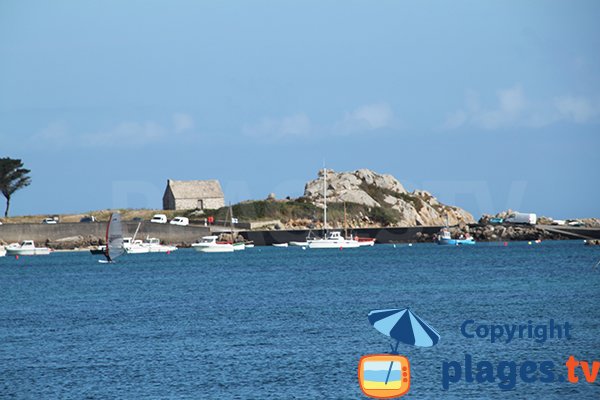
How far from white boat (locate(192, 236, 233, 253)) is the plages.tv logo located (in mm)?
97720

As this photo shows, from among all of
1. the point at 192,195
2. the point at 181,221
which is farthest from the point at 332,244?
the point at 192,195

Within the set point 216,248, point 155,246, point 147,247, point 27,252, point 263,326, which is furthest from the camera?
point 155,246

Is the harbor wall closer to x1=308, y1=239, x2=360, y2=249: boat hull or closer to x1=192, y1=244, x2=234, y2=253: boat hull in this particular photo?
x1=192, y1=244, x2=234, y2=253: boat hull

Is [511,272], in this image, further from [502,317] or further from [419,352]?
[419,352]

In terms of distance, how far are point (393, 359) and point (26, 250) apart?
103m

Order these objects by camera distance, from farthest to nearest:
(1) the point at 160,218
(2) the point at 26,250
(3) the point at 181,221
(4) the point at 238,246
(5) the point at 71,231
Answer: (3) the point at 181,221 < (1) the point at 160,218 < (5) the point at 71,231 < (4) the point at 238,246 < (2) the point at 26,250

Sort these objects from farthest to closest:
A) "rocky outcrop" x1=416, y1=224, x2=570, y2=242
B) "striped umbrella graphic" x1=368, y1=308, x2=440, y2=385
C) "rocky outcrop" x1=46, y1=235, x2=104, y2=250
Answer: "rocky outcrop" x1=416, y1=224, x2=570, y2=242, "rocky outcrop" x1=46, y1=235, x2=104, y2=250, "striped umbrella graphic" x1=368, y1=308, x2=440, y2=385

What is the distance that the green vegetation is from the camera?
14838 centimetres

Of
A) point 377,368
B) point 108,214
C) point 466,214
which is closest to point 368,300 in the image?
point 377,368

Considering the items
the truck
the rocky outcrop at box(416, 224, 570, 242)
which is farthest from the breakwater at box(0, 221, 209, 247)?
the truck

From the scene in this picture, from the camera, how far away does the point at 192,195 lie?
156 m

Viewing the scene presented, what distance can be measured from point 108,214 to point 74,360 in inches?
4437

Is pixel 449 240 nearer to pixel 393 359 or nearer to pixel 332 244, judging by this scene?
pixel 332 244

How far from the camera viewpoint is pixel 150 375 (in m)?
32.1
